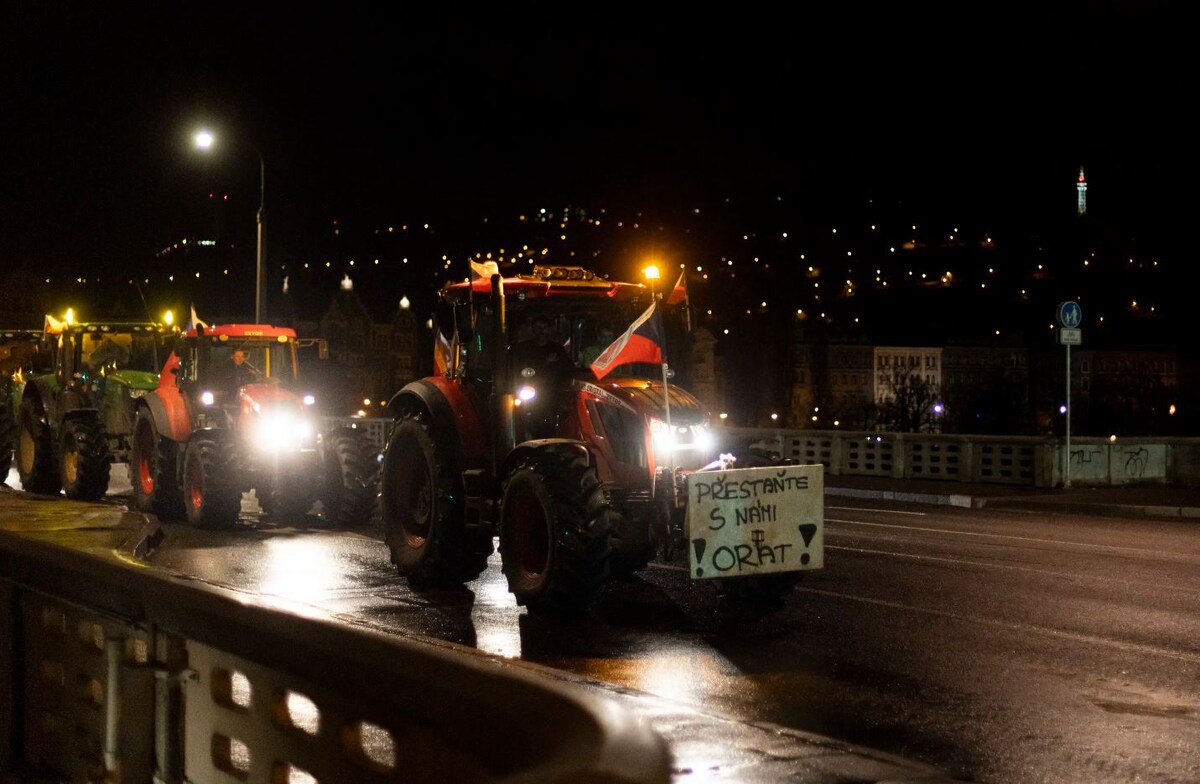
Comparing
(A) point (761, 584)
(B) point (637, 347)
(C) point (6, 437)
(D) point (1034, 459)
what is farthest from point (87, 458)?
(D) point (1034, 459)

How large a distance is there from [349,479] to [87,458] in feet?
17.9

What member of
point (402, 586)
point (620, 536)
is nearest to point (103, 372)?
point (402, 586)

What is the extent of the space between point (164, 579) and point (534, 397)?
25.3ft


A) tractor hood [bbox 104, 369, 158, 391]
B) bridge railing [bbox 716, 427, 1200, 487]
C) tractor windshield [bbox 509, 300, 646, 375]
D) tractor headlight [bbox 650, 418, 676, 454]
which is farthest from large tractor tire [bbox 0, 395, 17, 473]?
tractor headlight [bbox 650, 418, 676, 454]

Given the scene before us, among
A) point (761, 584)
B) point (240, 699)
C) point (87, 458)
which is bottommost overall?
point (240, 699)

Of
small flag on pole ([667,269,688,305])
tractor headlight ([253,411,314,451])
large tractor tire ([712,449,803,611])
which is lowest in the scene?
large tractor tire ([712,449,803,611])

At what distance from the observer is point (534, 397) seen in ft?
43.3

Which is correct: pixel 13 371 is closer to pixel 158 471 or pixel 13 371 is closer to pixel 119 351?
pixel 119 351

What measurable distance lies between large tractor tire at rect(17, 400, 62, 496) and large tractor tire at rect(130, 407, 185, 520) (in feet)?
11.3

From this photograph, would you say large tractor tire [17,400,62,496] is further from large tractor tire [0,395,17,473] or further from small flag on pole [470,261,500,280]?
small flag on pole [470,261,500,280]

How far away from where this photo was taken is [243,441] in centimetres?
1959

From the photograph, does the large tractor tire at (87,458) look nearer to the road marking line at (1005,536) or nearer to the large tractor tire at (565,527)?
the road marking line at (1005,536)

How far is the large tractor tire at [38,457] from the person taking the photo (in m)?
24.5

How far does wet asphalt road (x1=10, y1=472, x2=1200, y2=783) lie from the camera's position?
8.15 m
